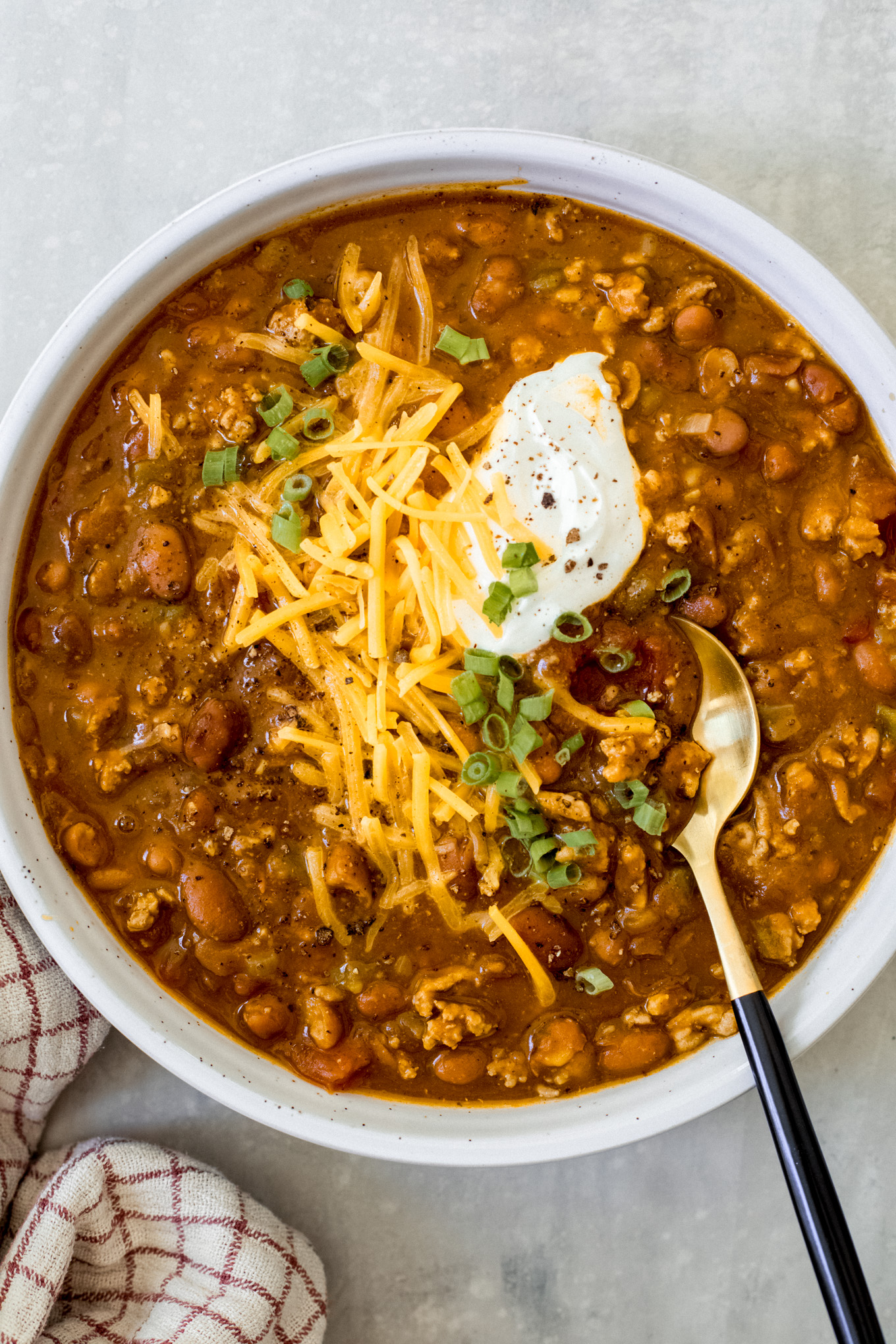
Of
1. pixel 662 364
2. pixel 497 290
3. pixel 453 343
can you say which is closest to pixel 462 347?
pixel 453 343

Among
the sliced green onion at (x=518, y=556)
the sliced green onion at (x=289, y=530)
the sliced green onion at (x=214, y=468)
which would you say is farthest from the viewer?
the sliced green onion at (x=214, y=468)

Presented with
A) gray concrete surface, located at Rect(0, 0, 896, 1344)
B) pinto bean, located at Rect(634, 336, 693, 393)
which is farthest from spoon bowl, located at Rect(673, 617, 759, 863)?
gray concrete surface, located at Rect(0, 0, 896, 1344)

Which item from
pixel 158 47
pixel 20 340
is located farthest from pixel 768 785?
pixel 158 47

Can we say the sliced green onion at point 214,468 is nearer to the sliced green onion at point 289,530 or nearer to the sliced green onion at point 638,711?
the sliced green onion at point 289,530

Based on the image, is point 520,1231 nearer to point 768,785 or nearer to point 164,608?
point 768,785

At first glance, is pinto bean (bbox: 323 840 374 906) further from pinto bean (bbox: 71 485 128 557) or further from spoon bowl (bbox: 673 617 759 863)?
pinto bean (bbox: 71 485 128 557)

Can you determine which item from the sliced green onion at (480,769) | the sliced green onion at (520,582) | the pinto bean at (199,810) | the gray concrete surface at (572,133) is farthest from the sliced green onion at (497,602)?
the gray concrete surface at (572,133)
